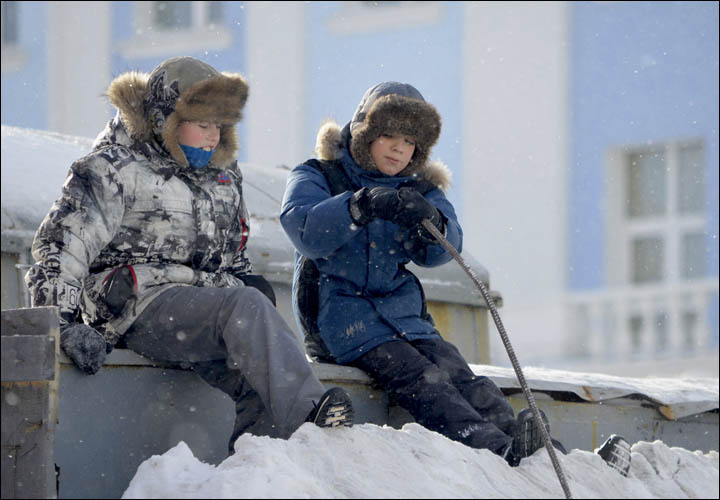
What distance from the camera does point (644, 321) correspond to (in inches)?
539

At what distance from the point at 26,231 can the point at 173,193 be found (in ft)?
6.59

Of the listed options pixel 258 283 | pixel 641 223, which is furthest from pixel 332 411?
pixel 641 223

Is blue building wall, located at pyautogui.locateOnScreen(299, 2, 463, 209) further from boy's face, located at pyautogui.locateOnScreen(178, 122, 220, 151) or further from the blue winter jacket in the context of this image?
boy's face, located at pyautogui.locateOnScreen(178, 122, 220, 151)

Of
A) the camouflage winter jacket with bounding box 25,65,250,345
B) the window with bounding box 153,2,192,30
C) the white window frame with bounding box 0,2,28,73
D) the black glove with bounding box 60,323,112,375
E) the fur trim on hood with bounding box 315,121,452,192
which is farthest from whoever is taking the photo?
the white window frame with bounding box 0,2,28,73

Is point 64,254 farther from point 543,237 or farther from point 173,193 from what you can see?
point 543,237

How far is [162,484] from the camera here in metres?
3.83

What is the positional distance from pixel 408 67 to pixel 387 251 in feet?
34.5

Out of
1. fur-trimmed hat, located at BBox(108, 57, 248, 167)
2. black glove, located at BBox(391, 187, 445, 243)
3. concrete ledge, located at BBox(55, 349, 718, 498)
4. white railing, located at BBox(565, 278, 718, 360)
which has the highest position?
fur-trimmed hat, located at BBox(108, 57, 248, 167)

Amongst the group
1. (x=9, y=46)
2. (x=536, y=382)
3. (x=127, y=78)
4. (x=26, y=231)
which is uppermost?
(x=9, y=46)

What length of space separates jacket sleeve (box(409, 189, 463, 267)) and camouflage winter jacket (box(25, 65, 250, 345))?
0.59 metres

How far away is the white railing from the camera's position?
13320 millimetres

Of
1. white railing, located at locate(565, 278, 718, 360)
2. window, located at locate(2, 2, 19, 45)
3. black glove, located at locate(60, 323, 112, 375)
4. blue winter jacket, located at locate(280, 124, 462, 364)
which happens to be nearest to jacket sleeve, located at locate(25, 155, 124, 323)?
black glove, located at locate(60, 323, 112, 375)

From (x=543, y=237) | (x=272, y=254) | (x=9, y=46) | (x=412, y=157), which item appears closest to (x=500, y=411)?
(x=412, y=157)

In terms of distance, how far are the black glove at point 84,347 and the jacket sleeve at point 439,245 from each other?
128cm
